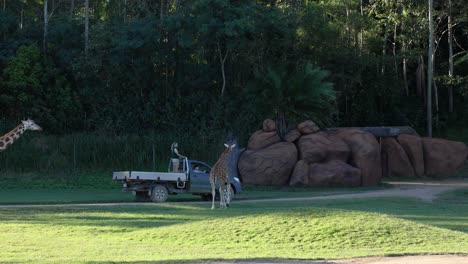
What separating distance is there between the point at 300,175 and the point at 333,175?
160 cm

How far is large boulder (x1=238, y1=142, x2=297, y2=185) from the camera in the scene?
3497 cm

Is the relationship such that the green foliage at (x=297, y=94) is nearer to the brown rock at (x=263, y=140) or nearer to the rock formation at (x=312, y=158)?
the rock formation at (x=312, y=158)

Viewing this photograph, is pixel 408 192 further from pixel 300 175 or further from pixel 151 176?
pixel 151 176

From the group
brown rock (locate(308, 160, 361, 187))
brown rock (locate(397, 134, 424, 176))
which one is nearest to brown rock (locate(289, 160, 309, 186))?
brown rock (locate(308, 160, 361, 187))

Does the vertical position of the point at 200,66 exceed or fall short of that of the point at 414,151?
it exceeds it

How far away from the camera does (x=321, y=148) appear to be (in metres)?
35.8

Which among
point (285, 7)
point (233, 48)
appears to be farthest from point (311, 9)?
point (233, 48)

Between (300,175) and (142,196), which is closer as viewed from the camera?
(142,196)

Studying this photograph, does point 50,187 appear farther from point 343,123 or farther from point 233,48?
point 343,123

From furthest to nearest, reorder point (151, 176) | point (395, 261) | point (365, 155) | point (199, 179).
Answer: point (365, 155) → point (199, 179) → point (151, 176) → point (395, 261)

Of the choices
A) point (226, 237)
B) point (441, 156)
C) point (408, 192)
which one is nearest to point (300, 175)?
point (408, 192)

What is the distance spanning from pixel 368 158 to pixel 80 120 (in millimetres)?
18417

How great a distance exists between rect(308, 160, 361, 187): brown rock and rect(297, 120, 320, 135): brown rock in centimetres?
245

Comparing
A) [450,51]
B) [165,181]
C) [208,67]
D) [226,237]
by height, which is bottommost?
[226,237]
